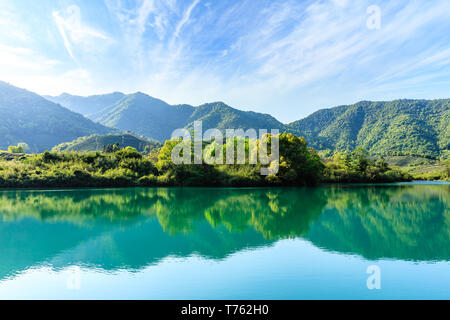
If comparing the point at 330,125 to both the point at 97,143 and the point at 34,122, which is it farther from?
the point at 34,122

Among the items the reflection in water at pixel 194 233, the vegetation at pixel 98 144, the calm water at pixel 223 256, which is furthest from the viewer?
the vegetation at pixel 98 144

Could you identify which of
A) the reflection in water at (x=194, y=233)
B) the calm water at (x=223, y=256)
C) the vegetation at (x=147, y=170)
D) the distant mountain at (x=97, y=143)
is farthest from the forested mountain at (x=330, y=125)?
the calm water at (x=223, y=256)

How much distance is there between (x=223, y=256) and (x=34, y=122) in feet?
468

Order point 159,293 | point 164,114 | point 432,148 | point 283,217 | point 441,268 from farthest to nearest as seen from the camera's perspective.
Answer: point 164,114 < point 432,148 < point 283,217 < point 441,268 < point 159,293

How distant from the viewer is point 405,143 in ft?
306

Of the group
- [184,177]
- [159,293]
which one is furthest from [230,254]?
[184,177]

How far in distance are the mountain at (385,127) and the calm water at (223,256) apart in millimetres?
88157

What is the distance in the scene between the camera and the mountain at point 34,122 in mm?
110625

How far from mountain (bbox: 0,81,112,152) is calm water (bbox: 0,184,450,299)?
11549 centimetres

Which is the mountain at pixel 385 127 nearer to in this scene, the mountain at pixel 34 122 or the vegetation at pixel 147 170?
the vegetation at pixel 147 170

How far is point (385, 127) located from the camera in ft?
356

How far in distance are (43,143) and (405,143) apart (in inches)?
5104

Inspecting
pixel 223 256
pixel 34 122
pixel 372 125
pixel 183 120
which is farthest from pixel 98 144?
pixel 183 120

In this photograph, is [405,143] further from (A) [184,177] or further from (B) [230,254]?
(B) [230,254]
